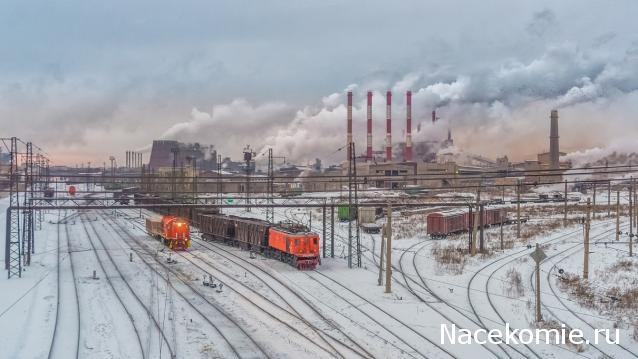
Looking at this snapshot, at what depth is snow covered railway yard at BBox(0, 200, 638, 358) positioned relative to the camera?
14734 mm

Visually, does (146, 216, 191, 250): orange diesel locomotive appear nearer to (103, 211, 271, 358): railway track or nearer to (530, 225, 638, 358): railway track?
(103, 211, 271, 358): railway track

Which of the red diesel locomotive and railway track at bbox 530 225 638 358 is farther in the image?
the red diesel locomotive

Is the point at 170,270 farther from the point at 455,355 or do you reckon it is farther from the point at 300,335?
the point at 455,355

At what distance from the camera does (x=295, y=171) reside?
11981cm

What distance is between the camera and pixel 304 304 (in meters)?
19.6

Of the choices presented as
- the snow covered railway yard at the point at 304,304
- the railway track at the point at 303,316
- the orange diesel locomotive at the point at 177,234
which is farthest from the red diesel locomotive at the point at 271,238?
the orange diesel locomotive at the point at 177,234

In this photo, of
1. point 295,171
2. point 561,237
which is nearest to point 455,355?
point 561,237

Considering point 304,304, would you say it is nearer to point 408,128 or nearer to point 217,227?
point 217,227

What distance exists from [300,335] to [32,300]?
37.7 ft

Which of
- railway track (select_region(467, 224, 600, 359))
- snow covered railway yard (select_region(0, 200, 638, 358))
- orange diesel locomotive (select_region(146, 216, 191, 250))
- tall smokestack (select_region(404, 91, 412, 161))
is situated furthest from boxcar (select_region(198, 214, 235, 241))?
tall smokestack (select_region(404, 91, 412, 161))

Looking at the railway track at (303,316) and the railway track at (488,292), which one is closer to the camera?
the railway track at (303,316)

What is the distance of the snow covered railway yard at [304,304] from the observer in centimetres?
1473

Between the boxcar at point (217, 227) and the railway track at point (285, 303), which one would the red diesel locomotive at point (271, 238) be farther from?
the railway track at point (285, 303)

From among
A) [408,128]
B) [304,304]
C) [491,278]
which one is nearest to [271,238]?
[304,304]
